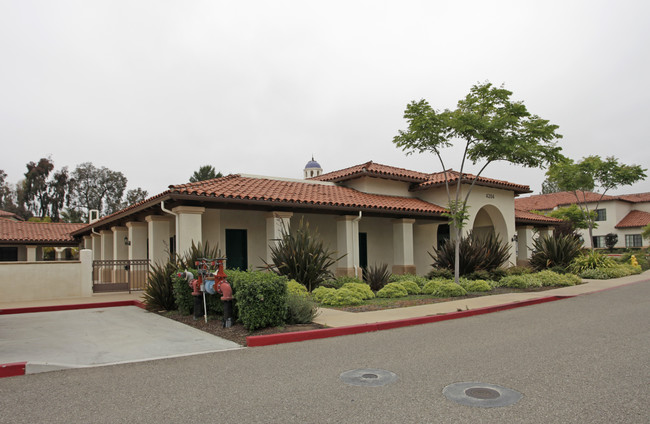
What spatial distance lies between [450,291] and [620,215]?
156 feet

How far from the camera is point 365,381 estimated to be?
214 inches

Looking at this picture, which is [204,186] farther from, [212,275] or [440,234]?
[440,234]

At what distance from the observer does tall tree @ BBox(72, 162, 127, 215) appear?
66.5 m

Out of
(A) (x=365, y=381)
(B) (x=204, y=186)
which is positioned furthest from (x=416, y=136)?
(A) (x=365, y=381)

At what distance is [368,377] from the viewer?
5613 millimetres

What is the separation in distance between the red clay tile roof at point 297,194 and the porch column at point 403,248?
91 cm

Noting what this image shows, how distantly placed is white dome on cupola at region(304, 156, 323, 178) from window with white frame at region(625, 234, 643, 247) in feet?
117

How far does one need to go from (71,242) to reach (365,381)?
114 feet

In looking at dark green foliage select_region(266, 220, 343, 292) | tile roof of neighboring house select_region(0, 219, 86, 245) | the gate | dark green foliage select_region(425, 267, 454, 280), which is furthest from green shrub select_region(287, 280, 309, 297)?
tile roof of neighboring house select_region(0, 219, 86, 245)

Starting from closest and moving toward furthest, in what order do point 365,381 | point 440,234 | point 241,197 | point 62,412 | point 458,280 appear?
point 62,412 < point 365,381 < point 241,197 < point 458,280 < point 440,234

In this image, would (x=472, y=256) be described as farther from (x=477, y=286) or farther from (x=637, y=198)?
(x=637, y=198)

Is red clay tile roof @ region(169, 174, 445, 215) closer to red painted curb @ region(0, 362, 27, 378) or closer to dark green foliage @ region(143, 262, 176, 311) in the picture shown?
dark green foliage @ region(143, 262, 176, 311)

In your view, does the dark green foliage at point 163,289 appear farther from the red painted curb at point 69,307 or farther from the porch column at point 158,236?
the porch column at point 158,236

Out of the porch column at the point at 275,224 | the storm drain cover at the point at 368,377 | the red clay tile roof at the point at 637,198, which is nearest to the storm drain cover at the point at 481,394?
the storm drain cover at the point at 368,377
